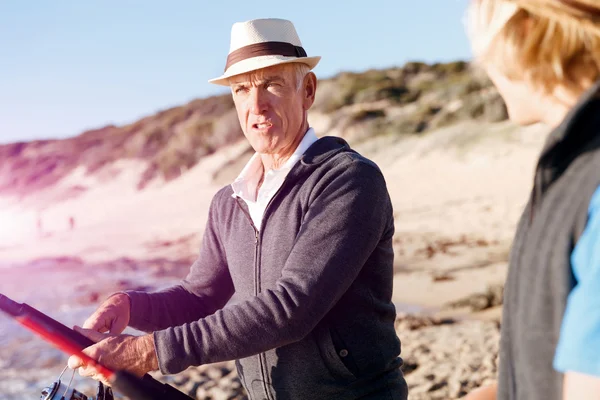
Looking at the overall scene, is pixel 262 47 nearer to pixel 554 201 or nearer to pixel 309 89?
pixel 309 89

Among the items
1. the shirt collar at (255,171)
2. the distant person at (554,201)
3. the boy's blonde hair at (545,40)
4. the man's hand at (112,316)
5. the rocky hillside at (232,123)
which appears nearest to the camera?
the distant person at (554,201)

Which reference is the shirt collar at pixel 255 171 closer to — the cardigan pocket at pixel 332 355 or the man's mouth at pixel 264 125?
the man's mouth at pixel 264 125

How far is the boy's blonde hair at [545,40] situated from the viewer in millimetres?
1149

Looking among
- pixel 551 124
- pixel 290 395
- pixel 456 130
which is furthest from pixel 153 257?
pixel 551 124

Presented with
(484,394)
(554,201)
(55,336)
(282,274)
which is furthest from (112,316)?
(554,201)

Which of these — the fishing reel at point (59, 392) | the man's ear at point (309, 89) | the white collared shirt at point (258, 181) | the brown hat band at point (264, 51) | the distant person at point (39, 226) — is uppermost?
the brown hat band at point (264, 51)

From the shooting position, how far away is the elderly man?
1.93 meters

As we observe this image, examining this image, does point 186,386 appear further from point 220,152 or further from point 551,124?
point 220,152

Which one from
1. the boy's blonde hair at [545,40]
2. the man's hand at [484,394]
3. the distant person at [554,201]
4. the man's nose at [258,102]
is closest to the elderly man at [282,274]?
the man's nose at [258,102]

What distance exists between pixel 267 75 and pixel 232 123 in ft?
83.5

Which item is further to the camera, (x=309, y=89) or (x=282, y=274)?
(x=309, y=89)

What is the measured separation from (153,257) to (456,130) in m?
8.11

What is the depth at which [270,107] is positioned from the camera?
2439 mm

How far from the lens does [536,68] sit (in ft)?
4.00
